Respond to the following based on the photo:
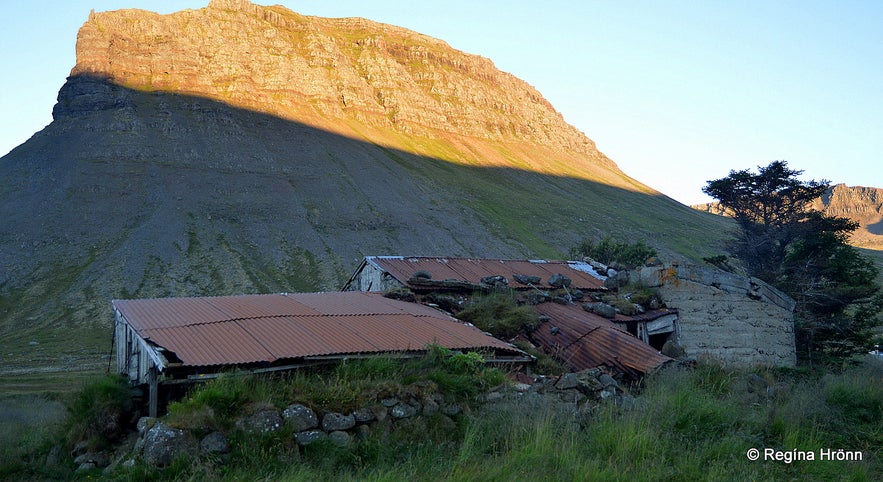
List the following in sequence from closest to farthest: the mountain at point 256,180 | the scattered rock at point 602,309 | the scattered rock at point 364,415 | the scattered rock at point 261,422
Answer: the scattered rock at point 261,422 < the scattered rock at point 364,415 < the scattered rock at point 602,309 < the mountain at point 256,180

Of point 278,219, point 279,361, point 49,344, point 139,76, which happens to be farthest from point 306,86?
point 279,361

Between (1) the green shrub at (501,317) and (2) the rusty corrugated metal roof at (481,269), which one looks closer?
(1) the green shrub at (501,317)

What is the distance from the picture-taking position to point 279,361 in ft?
32.2

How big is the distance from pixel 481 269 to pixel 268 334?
1158cm

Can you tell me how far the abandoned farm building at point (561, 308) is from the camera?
1339 centimetres

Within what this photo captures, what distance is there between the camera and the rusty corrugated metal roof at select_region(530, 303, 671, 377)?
12.7m

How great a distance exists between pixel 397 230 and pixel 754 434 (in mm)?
66383

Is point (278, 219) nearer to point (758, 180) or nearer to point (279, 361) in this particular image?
point (758, 180)

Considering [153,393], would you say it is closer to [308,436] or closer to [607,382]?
[308,436]

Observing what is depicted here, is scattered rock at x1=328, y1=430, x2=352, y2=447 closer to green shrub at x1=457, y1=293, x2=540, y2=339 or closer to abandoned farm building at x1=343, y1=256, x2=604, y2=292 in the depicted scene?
green shrub at x1=457, y1=293, x2=540, y2=339

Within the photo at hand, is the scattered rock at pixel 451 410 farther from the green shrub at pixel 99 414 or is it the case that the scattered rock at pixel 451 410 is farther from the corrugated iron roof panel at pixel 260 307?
the green shrub at pixel 99 414

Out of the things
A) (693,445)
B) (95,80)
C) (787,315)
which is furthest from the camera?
(95,80)

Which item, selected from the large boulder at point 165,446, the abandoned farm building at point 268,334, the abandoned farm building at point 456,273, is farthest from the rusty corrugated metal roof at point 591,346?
the large boulder at point 165,446

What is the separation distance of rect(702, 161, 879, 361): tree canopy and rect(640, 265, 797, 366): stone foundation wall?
398cm
